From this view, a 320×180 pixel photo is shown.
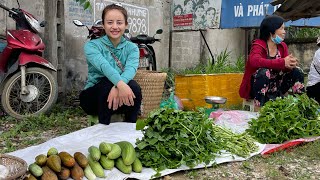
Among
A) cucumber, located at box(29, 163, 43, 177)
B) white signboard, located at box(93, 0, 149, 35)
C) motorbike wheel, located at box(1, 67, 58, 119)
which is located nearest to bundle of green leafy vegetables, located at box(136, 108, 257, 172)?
cucumber, located at box(29, 163, 43, 177)

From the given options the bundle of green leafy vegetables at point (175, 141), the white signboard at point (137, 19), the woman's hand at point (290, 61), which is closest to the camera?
the bundle of green leafy vegetables at point (175, 141)

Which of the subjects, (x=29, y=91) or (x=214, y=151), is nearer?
(x=214, y=151)

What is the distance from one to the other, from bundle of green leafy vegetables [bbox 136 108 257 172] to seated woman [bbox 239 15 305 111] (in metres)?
1.86

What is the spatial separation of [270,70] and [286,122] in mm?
1207

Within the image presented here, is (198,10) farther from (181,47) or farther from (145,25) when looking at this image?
(181,47)

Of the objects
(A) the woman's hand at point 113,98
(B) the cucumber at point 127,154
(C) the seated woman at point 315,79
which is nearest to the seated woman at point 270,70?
(C) the seated woman at point 315,79

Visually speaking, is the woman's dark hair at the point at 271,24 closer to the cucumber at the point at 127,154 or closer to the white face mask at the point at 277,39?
the white face mask at the point at 277,39

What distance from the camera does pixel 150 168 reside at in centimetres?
300

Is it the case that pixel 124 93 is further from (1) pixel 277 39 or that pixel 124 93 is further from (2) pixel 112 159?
(1) pixel 277 39

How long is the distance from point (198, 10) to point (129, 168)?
5.64m

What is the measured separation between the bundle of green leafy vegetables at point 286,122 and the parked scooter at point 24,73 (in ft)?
7.90

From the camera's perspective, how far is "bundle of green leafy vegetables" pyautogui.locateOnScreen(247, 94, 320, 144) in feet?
12.6

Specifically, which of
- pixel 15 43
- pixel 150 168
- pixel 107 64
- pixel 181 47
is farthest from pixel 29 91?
pixel 181 47

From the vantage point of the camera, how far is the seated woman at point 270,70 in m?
4.89
